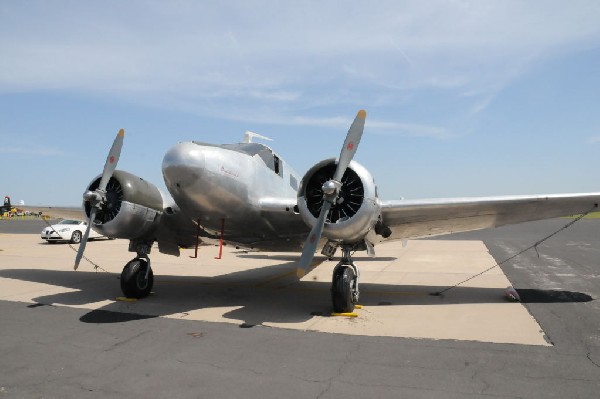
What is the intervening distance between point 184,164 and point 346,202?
3.22 meters

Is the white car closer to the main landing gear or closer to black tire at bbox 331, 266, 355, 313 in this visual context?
the main landing gear

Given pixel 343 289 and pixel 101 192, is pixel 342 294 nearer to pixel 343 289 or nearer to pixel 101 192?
pixel 343 289

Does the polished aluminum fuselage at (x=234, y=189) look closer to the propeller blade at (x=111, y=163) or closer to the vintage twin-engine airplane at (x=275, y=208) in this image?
the vintage twin-engine airplane at (x=275, y=208)

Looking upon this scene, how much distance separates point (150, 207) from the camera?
1066 cm

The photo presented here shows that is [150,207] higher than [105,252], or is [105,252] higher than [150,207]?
[150,207]

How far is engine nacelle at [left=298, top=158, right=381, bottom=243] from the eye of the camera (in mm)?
8281

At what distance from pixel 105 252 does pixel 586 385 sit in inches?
883

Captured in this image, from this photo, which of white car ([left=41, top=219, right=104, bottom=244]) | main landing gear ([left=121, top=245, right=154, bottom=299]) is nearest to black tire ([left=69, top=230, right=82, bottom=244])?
white car ([left=41, top=219, right=104, bottom=244])

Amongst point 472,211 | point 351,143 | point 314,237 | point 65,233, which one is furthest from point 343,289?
point 65,233

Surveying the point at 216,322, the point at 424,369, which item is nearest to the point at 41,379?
the point at 216,322

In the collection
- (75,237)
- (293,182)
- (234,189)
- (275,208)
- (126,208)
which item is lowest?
(75,237)

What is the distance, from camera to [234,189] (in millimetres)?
8805

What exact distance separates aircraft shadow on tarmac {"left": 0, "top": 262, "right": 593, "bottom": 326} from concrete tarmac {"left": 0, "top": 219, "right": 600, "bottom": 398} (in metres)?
0.05

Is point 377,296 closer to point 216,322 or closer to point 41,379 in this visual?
point 216,322
